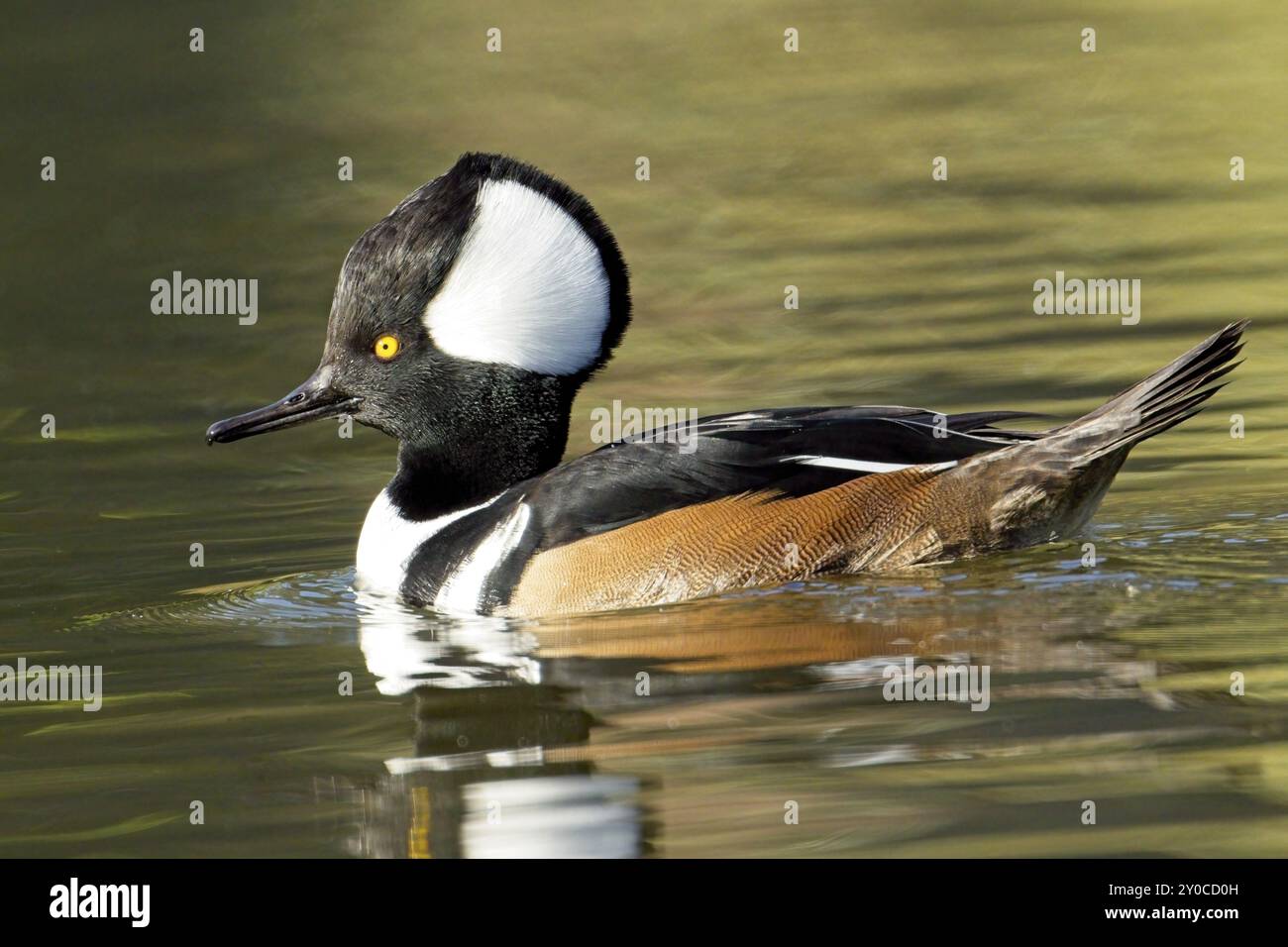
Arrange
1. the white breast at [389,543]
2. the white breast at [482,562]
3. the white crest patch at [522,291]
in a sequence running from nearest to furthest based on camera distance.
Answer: the white crest patch at [522,291], the white breast at [482,562], the white breast at [389,543]

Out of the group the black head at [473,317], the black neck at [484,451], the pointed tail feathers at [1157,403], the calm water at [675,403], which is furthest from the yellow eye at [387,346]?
the pointed tail feathers at [1157,403]

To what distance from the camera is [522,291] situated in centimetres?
799

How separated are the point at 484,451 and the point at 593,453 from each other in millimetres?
487

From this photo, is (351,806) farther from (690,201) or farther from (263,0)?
(263,0)

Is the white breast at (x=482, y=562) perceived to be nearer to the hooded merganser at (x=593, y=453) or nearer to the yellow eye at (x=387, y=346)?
the hooded merganser at (x=593, y=453)

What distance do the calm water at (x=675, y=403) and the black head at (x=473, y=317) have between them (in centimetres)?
86

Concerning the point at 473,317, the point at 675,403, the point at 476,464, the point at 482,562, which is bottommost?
the point at 482,562

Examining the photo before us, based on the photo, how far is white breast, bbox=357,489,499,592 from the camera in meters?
8.43

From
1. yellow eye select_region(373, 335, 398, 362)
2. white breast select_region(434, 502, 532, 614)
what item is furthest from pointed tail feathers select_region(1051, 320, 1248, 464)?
yellow eye select_region(373, 335, 398, 362)

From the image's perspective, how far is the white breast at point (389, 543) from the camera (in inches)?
332

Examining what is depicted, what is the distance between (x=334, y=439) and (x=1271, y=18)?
42.6ft

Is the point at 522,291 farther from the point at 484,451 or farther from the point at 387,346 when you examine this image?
the point at 484,451

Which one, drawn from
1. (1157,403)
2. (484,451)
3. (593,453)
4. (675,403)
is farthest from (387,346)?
(675,403)

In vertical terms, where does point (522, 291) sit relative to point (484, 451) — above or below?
above
